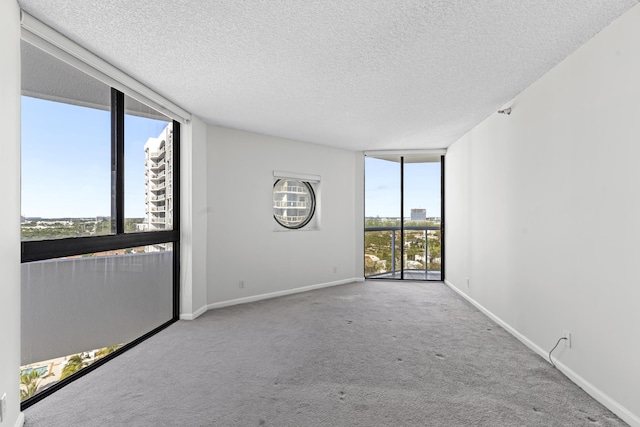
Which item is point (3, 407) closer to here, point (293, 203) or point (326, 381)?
point (326, 381)

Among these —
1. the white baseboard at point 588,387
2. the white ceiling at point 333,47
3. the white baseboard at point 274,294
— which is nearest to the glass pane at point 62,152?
the white ceiling at point 333,47

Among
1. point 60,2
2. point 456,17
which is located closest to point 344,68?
point 456,17

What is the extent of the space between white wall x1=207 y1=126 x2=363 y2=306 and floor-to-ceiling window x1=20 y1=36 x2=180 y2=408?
91 centimetres

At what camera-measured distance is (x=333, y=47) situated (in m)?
2.14

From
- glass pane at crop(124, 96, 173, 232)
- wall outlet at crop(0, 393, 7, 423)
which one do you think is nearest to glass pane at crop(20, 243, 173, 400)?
glass pane at crop(124, 96, 173, 232)

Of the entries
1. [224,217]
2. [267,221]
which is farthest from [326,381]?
[267,221]

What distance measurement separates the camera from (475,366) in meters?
2.38

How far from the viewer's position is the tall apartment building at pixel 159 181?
10.1 feet

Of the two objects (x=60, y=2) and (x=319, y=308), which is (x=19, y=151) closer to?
(x=60, y=2)

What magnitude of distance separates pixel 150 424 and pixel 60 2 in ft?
7.66

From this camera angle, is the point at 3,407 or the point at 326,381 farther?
the point at 326,381

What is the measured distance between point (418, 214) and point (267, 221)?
2.73 m

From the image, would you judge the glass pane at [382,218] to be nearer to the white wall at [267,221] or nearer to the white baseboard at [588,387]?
the white wall at [267,221]

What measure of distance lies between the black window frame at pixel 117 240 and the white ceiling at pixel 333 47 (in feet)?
1.45
